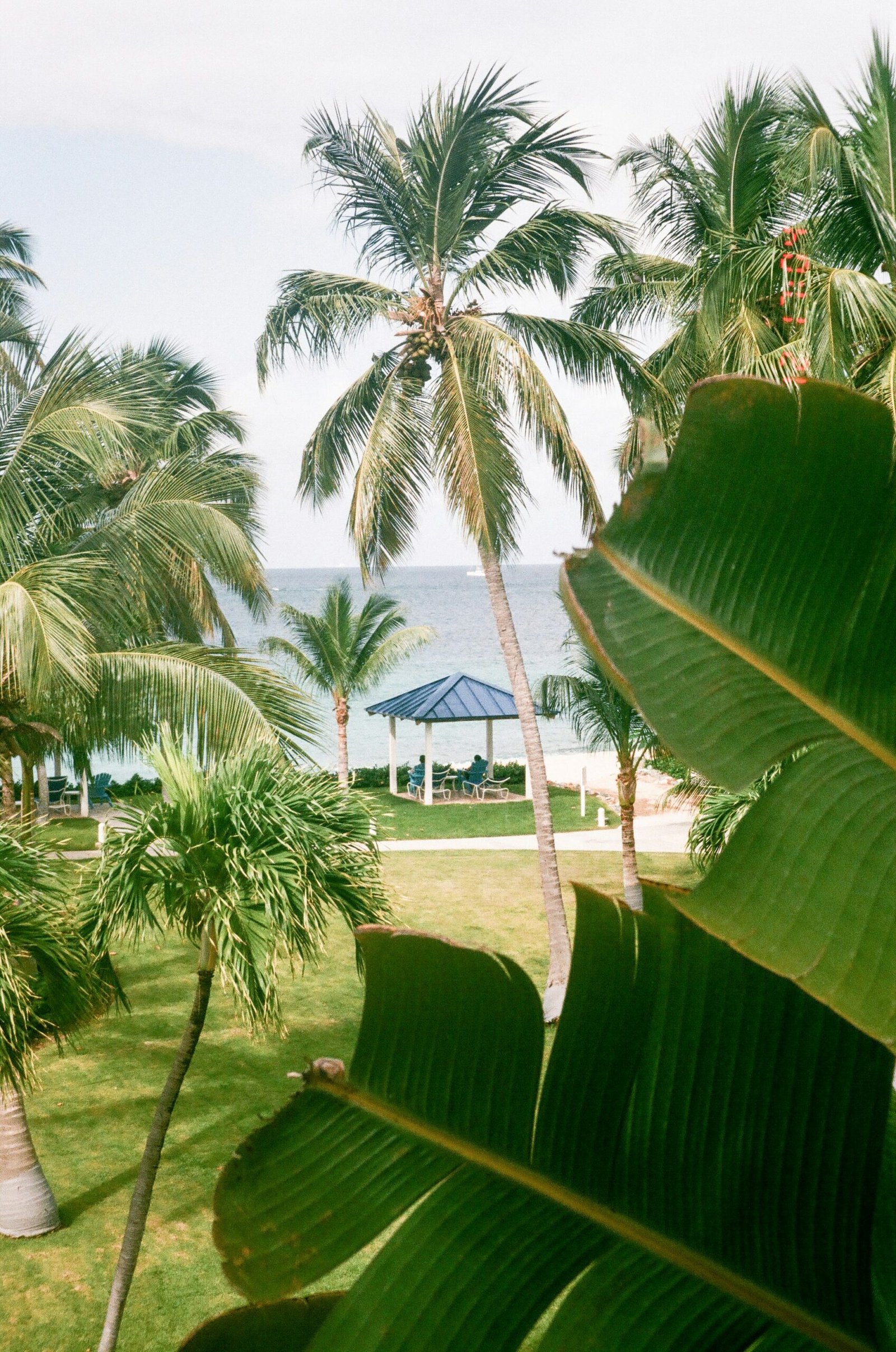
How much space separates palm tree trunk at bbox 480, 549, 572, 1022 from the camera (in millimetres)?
11492

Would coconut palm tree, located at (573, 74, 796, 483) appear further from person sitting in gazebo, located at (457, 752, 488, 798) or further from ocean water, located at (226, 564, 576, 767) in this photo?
person sitting in gazebo, located at (457, 752, 488, 798)

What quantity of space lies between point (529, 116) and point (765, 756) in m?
12.9

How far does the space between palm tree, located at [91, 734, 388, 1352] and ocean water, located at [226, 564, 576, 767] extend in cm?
159

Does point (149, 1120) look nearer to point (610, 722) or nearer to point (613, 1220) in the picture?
point (610, 722)

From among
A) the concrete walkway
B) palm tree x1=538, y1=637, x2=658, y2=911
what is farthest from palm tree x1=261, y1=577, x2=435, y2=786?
palm tree x1=538, y1=637, x2=658, y2=911

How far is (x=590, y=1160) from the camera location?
3.40 ft

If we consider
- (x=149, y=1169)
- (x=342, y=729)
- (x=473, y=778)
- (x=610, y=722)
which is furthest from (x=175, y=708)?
(x=473, y=778)

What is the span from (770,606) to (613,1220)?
0.68m

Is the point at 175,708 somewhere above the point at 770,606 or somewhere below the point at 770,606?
below

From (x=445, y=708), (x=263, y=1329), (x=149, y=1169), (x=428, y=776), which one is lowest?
(x=428, y=776)

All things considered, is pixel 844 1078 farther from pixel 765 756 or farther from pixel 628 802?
pixel 628 802

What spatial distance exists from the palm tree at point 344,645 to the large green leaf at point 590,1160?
74.9 ft

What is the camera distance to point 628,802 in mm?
14555

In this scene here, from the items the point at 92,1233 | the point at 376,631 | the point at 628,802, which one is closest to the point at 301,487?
the point at 628,802
